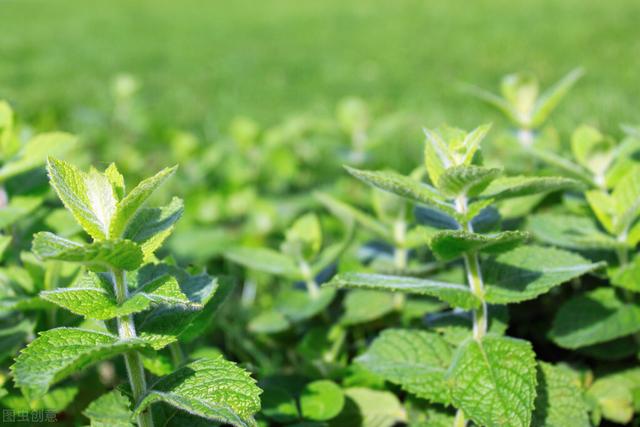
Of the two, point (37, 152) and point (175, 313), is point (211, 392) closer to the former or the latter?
point (175, 313)

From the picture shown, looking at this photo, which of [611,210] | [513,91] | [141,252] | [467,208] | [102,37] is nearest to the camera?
[141,252]

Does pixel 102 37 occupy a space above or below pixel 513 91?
above

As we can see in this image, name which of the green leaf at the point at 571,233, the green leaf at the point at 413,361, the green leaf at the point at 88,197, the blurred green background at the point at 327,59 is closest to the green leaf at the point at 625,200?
the green leaf at the point at 571,233

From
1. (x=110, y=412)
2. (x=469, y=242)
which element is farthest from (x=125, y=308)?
(x=469, y=242)

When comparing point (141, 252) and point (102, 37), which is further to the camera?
point (102, 37)

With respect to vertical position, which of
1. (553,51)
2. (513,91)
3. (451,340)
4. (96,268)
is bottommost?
(451,340)

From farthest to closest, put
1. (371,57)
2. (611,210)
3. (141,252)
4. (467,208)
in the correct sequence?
(371,57) → (611,210) → (467,208) → (141,252)

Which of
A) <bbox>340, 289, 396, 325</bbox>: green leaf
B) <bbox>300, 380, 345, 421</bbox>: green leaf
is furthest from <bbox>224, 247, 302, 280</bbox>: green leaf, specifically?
<bbox>300, 380, 345, 421</bbox>: green leaf

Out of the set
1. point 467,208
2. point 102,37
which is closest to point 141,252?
point 467,208

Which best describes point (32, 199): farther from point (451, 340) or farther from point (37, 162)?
point (451, 340)
